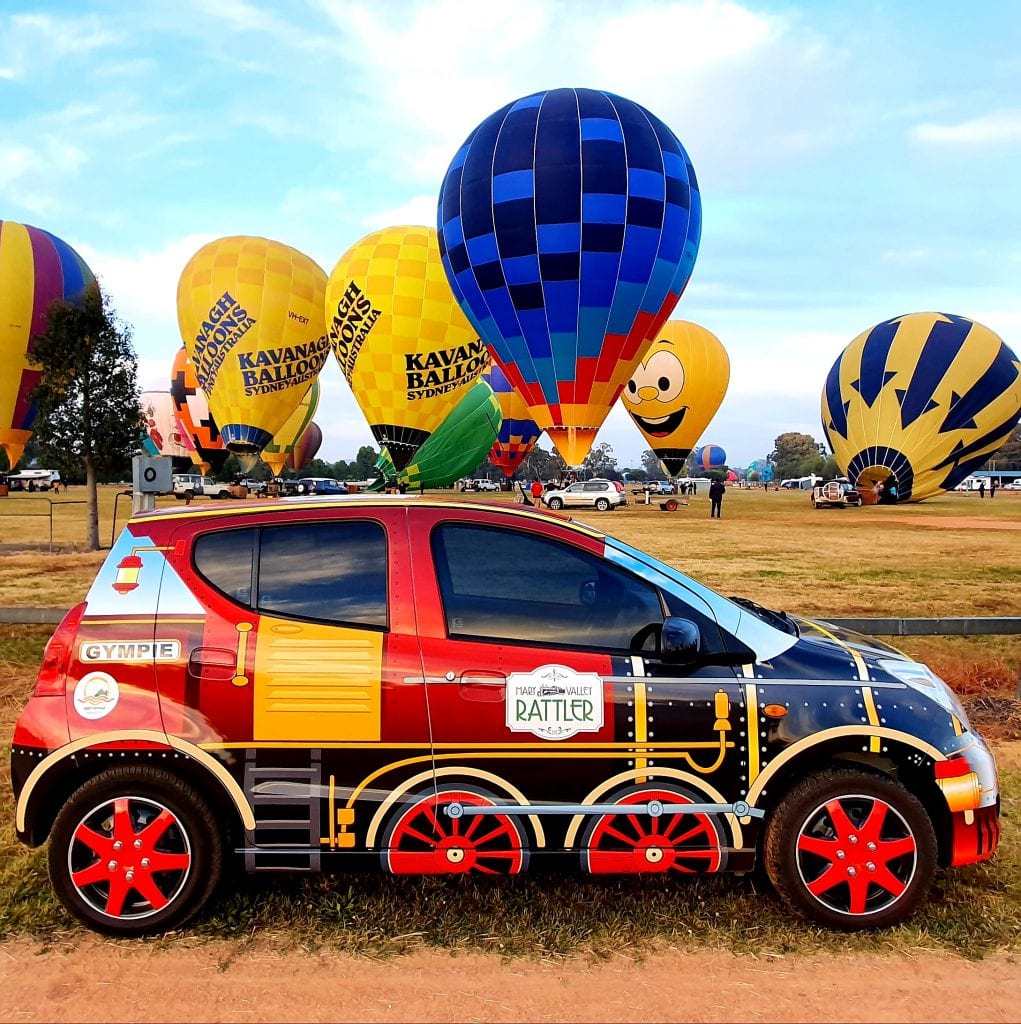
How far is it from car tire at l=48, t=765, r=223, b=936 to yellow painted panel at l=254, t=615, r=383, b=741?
48 centimetres

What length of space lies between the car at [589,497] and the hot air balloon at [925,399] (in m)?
11.5

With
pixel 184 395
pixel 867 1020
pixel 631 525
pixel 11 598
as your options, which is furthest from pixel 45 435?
pixel 184 395

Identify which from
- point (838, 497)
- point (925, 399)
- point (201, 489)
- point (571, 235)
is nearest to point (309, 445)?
point (201, 489)

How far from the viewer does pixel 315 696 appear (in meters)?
3.43

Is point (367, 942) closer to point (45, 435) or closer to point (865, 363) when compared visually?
point (45, 435)

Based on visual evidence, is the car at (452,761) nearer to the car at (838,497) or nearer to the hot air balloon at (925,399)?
the hot air balloon at (925,399)

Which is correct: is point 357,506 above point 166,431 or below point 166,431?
below

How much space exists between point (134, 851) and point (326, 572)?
1.40m

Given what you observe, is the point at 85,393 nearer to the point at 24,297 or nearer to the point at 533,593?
the point at 24,297

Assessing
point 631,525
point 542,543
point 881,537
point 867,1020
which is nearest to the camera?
point 867,1020

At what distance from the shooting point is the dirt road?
2992 millimetres

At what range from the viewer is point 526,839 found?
346 cm

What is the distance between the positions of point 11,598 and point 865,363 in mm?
35137

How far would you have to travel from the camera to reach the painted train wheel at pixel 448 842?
3.46 m
